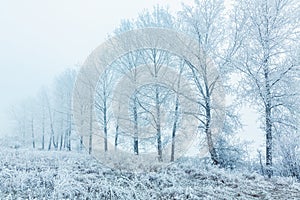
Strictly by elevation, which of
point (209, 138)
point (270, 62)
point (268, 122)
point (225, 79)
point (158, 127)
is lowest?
point (209, 138)

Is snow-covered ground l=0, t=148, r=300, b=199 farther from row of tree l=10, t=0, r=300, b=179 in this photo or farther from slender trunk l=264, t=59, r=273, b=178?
row of tree l=10, t=0, r=300, b=179

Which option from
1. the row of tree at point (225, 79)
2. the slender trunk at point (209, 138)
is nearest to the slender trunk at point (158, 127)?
the row of tree at point (225, 79)

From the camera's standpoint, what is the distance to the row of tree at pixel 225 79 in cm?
1150

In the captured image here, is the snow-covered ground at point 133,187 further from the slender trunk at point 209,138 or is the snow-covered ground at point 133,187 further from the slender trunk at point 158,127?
the slender trunk at point 158,127

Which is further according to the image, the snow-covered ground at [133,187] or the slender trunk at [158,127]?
the slender trunk at [158,127]

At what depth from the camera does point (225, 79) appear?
12930 millimetres

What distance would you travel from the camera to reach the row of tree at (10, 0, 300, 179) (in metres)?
11.5

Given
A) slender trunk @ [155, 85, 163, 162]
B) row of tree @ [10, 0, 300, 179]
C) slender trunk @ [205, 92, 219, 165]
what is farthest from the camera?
slender trunk @ [155, 85, 163, 162]

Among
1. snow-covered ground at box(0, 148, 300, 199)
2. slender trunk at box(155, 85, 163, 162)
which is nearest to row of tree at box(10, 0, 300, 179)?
slender trunk at box(155, 85, 163, 162)

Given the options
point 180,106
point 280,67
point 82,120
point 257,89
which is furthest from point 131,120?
point 280,67

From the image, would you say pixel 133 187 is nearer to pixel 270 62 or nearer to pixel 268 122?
pixel 268 122

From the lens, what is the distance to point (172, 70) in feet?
50.5

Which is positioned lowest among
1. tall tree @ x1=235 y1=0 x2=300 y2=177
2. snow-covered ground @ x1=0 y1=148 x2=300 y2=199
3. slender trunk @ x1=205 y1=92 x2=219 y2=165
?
snow-covered ground @ x1=0 y1=148 x2=300 y2=199

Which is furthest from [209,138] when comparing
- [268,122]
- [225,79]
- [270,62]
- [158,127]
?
[270,62]
